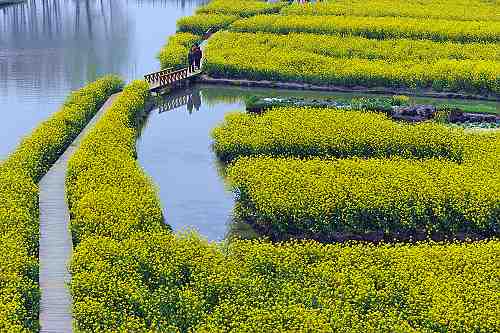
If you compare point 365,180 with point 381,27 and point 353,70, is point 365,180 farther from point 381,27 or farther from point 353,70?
point 381,27

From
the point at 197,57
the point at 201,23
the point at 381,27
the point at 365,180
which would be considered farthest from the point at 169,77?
the point at 365,180

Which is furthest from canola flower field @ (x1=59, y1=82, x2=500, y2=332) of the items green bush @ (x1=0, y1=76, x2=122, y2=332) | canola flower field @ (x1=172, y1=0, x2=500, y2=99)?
canola flower field @ (x1=172, y1=0, x2=500, y2=99)

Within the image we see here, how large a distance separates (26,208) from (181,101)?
16.1 meters

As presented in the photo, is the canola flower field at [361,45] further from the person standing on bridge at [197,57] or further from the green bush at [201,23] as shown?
the person standing on bridge at [197,57]

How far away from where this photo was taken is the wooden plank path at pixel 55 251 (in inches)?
567

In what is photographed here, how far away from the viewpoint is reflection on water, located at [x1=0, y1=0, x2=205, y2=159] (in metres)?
30.9

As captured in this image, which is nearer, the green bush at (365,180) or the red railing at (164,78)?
the green bush at (365,180)

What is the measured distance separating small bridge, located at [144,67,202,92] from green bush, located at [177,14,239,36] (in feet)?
31.1

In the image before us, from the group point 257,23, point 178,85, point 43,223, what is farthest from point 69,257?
point 257,23

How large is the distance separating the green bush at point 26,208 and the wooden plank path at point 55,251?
1.00ft

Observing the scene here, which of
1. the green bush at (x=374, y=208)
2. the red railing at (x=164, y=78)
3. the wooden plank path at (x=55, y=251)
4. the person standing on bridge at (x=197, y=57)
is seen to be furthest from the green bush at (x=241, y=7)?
the green bush at (x=374, y=208)

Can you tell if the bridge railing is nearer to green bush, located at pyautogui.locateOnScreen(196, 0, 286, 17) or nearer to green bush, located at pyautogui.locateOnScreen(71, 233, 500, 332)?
green bush, located at pyautogui.locateOnScreen(196, 0, 286, 17)

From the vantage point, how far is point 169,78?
110 feet

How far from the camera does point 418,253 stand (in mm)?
16016
